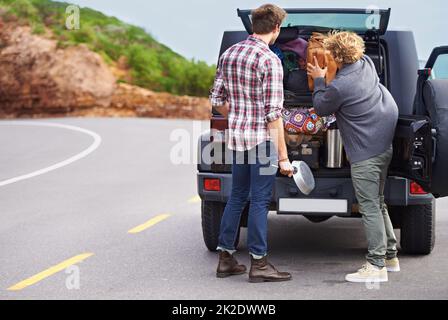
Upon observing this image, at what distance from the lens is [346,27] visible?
834 cm

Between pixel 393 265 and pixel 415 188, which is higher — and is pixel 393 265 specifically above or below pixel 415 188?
below

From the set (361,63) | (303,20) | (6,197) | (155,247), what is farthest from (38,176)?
(361,63)

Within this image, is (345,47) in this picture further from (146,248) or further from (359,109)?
(146,248)

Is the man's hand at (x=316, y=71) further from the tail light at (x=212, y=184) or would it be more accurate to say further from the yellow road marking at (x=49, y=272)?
the yellow road marking at (x=49, y=272)

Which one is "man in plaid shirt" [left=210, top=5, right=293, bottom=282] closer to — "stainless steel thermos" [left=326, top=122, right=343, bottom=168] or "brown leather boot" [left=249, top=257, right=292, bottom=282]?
"brown leather boot" [left=249, top=257, right=292, bottom=282]

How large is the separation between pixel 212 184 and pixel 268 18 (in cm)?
149

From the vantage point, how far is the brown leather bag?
24.4 feet

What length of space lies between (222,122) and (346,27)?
4.45 ft

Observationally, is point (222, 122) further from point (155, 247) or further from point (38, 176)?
point (38, 176)

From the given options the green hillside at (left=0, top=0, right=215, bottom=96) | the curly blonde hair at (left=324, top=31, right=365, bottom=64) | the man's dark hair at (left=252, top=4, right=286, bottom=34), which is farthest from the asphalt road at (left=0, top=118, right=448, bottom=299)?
the green hillside at (left=0, top=0, right=215, bottom=96)

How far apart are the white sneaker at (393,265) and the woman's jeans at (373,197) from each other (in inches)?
10.2

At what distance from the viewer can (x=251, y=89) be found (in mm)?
7289

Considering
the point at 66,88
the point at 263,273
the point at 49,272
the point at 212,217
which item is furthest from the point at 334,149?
the point at 66,88
